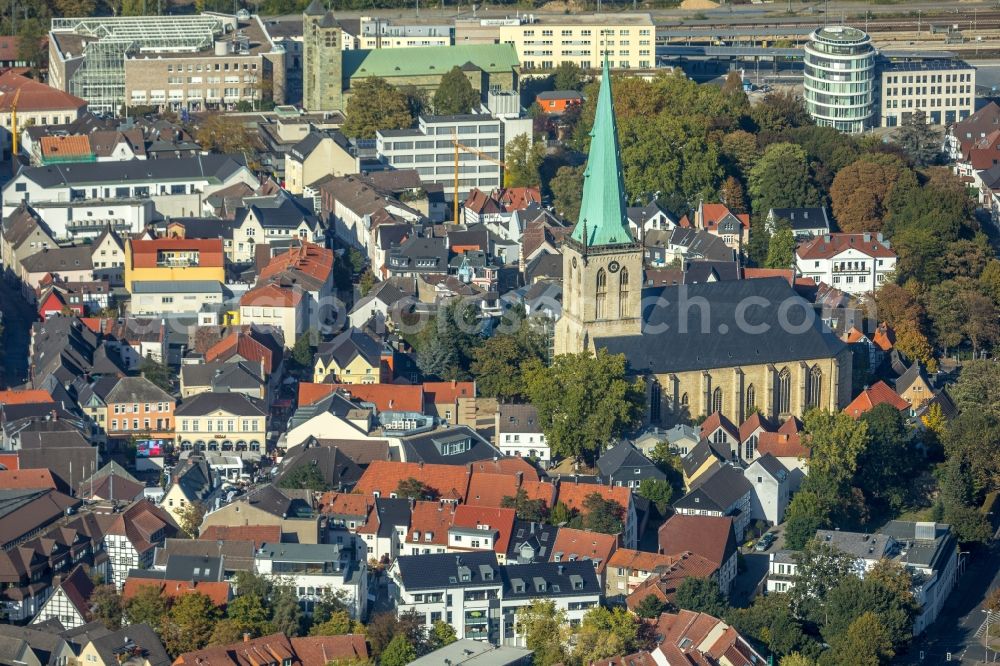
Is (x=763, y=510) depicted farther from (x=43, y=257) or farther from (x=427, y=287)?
(x=43, y=257)

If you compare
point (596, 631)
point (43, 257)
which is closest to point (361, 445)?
point (596, 631)

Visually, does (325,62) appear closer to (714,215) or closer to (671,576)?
(714,215)

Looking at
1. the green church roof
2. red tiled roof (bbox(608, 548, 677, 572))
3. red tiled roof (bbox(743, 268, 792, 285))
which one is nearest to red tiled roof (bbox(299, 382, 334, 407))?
red tiled roof (bbox(608, 548, 677, 572))

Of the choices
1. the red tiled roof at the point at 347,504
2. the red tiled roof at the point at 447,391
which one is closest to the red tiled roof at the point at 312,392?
the red tiled roof at the point at 447,391

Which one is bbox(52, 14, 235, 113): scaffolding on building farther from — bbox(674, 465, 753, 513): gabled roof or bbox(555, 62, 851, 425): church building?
bbox(674, 465, 753, 513): gabled roof

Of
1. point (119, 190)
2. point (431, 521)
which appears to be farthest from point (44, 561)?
point (119, 190)

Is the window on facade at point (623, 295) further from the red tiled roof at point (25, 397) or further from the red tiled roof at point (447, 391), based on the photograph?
the red tiled roof at point (25, 397)
